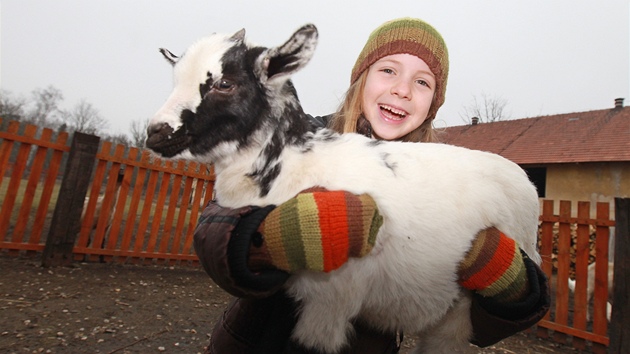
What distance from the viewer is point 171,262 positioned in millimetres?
7844

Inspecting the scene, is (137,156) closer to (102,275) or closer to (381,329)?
(102,275)

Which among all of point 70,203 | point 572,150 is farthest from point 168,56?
point 572,150

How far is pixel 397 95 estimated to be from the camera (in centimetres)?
239

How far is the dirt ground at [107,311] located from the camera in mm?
4094

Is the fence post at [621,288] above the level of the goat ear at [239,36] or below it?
below

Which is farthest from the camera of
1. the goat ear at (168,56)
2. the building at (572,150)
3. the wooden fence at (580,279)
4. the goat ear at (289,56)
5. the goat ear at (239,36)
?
the building at (572,150)

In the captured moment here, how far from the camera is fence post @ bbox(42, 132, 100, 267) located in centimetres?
622

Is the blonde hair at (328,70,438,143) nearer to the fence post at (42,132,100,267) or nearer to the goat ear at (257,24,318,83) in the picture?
the goat ear at (257,24,318,83)

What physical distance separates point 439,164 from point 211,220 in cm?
105

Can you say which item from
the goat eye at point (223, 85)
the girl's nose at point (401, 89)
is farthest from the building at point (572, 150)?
the goat eye at point (223, 85)

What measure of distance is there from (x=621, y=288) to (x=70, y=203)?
8.62 metres

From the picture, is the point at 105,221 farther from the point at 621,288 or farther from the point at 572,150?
the point at 572,150

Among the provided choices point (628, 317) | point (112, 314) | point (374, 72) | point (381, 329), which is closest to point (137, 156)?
point (112, 314)

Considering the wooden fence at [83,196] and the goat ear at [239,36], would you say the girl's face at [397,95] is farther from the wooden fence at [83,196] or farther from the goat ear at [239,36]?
the wooden fence at [83,196]
